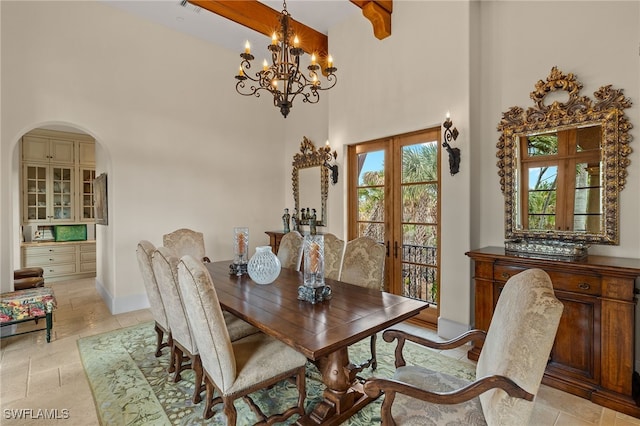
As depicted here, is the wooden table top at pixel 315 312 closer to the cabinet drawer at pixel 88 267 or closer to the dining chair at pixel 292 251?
the dining chair at pixel 292 251

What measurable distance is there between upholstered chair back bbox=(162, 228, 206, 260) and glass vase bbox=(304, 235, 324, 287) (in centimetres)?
231

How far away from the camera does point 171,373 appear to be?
2.59 m

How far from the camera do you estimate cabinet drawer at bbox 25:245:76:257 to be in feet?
18.3

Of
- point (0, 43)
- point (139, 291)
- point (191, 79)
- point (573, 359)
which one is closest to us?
point (573, 359)

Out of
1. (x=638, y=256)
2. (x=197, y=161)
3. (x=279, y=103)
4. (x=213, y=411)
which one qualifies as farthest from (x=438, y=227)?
(x=197, y=161)

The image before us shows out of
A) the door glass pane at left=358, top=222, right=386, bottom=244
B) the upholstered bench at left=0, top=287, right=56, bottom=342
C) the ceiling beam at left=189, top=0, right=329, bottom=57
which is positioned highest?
the ceiling beam at left=189, top=0, right=329, bottom=57

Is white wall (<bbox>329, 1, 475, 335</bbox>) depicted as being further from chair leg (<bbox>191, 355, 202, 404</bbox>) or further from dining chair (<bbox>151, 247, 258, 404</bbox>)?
chair leg (<bbox>191, 355, 202, 404</bbox>)

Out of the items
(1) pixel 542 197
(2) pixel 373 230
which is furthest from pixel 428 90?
(2) pixel 373 230

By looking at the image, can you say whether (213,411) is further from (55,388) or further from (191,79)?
(191,79)

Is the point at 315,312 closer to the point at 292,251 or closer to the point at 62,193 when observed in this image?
the point at 292,251

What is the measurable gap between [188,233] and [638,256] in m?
4.58

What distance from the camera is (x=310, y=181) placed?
5.28 metres

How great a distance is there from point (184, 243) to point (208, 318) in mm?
2666

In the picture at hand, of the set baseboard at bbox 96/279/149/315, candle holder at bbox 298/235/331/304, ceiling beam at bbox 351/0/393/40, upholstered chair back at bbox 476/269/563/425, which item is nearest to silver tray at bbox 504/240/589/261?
upholstered chair back at bbox 476/269/563/425
